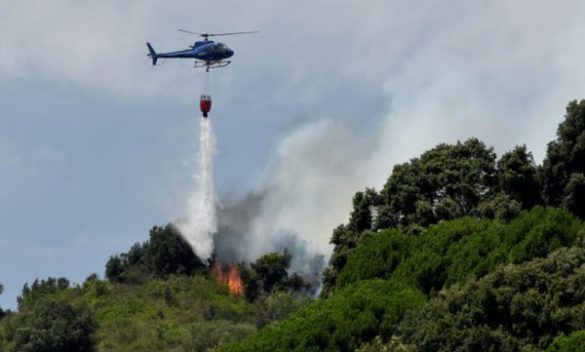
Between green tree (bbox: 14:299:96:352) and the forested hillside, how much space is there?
134 millimetres

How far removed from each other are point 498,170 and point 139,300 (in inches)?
1671

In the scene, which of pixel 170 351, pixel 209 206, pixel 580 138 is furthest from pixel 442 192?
pixel 209 206

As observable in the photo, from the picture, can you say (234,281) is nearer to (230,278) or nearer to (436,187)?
(230,278)

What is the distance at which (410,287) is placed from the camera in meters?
101

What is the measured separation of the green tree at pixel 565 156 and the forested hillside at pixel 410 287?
75 millimetres

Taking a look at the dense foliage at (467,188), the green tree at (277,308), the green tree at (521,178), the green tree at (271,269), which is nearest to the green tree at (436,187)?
the dense foliage at (467,188)

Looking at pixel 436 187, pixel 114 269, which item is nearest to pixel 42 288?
pixel 114 269

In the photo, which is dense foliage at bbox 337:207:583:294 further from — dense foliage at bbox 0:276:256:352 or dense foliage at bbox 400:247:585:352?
dense foliage at bbox 0:276:256:352

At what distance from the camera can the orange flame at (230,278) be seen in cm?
15925

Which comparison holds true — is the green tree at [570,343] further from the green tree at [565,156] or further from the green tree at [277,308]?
the green tree at [277,308]

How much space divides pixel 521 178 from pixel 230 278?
175 ft

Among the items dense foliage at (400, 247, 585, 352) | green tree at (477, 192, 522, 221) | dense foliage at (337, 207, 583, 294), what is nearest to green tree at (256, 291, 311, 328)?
green tree at (477, 192, 522, 221)

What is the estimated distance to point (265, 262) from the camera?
158 meters

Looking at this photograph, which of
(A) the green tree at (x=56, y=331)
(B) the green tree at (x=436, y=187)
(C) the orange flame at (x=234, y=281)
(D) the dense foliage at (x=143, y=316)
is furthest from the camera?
(C) the orange flame at (x=234, y=281)
